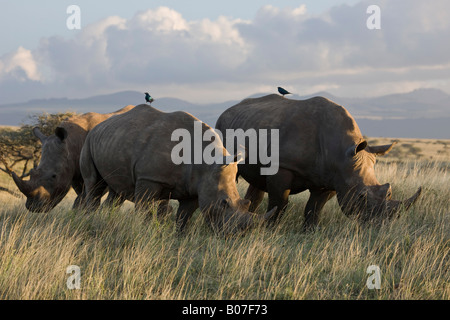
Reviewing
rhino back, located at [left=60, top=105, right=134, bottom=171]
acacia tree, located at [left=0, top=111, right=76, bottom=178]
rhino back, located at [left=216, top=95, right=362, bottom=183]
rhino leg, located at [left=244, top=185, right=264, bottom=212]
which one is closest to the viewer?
rhino back, located at [left=216, top=95, right=362, bottom=183]

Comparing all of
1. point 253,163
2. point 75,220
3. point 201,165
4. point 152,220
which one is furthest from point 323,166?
point 75,220

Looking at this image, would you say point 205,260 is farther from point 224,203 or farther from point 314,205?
point 314,205

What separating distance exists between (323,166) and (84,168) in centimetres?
379

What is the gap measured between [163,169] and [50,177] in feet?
10.1

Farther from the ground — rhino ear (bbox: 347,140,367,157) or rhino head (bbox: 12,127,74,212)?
rhino ear (bbox: 347,140,367,157)

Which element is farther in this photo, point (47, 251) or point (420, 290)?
point (47, 251)

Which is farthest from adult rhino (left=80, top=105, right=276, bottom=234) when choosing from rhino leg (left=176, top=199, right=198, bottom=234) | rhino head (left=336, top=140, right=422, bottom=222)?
rhino head (left=336, top=140, right=422, bottom=222)

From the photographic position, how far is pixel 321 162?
311 inches

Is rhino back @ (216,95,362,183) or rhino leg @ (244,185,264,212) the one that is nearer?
rhino back @ (216,95,362,183)

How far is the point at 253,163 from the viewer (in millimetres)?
8609

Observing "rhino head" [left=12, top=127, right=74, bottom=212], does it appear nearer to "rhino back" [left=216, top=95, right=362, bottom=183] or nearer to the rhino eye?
"rhino back" [left=216, top=95, right=362, bottom=183]

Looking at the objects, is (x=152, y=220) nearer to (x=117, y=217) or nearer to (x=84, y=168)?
(x=117, y=217)

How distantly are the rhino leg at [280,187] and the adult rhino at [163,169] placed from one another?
1276 millimetres

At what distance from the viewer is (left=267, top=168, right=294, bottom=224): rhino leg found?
320 inches
